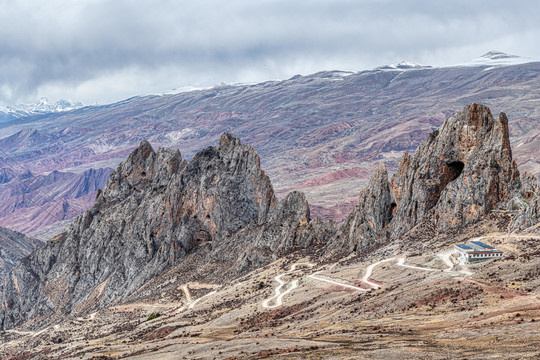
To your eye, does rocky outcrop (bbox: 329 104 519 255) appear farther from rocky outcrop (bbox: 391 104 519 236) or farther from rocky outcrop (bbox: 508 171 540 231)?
rocky outcrop (bbox: 508 171 540 231)

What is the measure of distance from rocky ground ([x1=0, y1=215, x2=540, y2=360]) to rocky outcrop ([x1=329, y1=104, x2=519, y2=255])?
12.7 feet

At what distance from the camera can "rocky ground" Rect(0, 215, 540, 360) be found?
39406mm

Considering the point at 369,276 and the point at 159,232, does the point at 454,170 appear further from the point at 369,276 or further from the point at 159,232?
the point at 159,232

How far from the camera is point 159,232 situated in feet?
420

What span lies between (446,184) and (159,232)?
236 feet

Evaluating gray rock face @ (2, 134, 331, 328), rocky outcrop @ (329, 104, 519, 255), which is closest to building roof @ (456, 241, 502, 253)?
rocky outcrop @ (329, 104, 519, 255)

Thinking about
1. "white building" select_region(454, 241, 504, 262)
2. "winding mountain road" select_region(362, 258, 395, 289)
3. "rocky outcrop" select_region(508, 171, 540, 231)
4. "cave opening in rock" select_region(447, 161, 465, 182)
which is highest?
"cave opening in rock" select_region(447, 161, 465, 182)

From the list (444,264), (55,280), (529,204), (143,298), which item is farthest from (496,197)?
(55,280)

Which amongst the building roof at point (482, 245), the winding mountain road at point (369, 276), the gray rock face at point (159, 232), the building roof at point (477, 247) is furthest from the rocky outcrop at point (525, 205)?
the gray rock face at point (159, 232)

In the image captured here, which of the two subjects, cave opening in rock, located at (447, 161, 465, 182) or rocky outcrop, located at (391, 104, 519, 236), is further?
cave opening in rock, located at (447, 161, 465, 182)

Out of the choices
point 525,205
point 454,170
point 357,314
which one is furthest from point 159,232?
point 525,205

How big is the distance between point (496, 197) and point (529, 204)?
748 centimetres

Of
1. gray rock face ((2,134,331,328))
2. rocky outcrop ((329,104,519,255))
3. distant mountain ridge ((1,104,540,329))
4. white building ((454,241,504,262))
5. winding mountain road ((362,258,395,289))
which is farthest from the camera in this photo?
gray rock face ((2,134,331,328))

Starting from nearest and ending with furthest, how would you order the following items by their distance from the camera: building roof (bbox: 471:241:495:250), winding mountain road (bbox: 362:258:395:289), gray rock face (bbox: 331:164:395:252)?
building roof (bbox: 471:241:495:250)
winding mountain road (bbox: 362:258:395:289)
gray rock face (bbox: 331:164:395:252)
